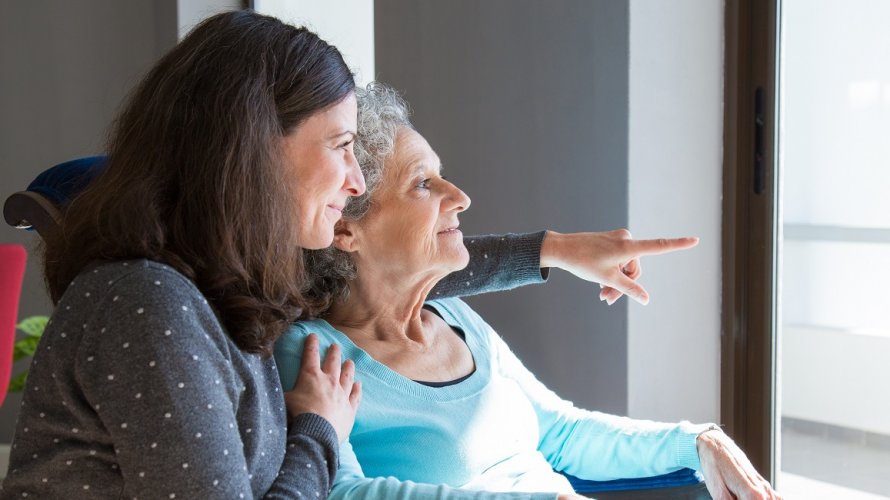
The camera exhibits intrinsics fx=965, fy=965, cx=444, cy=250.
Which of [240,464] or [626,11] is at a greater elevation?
[626,11]

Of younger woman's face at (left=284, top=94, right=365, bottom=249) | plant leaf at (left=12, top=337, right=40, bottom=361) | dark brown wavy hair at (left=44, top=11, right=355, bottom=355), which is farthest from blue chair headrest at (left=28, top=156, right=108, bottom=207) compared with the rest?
plant leaf at (left=12, top=337, right=40, bottom=361)

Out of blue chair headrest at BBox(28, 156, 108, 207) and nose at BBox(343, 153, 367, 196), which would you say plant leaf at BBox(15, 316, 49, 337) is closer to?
blue chair headrest at BBox(28, 156, 108, 207)

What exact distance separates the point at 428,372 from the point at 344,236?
11.2 inches

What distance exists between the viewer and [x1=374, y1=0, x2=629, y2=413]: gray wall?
2.24m

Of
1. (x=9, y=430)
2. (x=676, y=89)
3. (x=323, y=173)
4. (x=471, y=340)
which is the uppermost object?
(x=676, y=89)

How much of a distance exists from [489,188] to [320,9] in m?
1.52

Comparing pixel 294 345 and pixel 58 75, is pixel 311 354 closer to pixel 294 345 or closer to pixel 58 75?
pixel 294 345

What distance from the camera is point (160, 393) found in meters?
1.01

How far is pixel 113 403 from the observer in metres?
1.01

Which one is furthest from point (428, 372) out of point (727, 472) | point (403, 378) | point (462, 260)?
point (727, 472)

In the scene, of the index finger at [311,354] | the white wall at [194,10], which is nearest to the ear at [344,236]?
the index finger at [311,354]

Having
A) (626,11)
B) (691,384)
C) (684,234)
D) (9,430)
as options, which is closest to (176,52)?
(626,11)

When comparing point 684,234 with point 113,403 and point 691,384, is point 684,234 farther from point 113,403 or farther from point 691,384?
point 113,403

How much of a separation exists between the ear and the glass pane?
1140 mm
